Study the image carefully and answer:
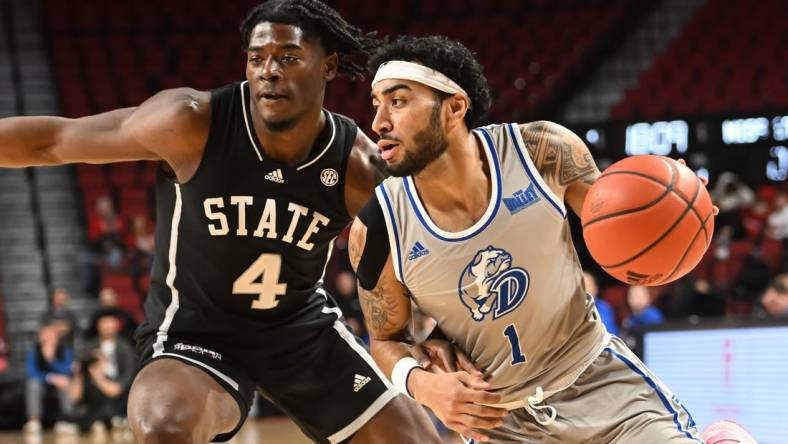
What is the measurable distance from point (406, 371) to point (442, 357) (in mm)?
141

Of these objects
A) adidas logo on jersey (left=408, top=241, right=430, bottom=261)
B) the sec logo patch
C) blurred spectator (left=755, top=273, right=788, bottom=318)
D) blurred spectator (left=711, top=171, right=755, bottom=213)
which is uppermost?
the sec logo patch

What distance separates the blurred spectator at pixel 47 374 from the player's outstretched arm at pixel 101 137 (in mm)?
7816

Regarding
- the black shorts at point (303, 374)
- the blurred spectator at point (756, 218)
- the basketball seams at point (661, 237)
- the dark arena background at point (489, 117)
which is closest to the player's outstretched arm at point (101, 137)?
the black shorts at point (303, 374)

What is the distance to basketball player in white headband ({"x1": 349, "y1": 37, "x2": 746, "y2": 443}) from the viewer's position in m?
3.47

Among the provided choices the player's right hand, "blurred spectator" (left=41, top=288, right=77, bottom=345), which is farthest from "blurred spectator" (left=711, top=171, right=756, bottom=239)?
the player's right hand

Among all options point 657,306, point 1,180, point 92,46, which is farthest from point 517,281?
point 92,46

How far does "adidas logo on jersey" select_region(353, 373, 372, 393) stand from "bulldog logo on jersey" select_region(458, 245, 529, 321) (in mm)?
1046

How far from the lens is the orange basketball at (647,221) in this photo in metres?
3.26

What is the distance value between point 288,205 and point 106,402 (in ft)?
25.5

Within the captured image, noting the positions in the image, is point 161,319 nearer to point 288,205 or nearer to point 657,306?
point 288,205

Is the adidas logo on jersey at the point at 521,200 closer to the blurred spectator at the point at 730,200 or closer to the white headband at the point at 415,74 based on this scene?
the white headband at the point at 415,74

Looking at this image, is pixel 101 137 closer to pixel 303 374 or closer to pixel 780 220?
pixel 303 374

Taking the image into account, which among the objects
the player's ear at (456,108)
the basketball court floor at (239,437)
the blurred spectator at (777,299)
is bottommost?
the basketball court floor at (239,437)

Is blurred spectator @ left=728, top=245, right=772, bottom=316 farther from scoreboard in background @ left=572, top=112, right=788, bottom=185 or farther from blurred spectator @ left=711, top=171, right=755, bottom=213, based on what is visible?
scoreboard in background @ left=572, top=112, right=788, bottom=185
